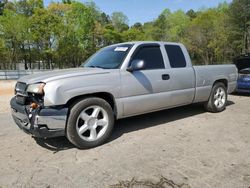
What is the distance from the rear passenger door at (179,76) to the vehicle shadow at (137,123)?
65 centimetres

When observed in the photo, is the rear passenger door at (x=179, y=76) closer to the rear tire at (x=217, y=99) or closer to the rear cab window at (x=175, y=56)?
the rear cab window at (x=175, y=56)

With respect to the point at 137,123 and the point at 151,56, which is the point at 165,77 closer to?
the point at 151,56

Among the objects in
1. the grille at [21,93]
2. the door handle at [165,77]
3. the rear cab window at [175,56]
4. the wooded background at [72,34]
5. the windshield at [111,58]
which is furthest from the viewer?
the wooded background at [72,34]

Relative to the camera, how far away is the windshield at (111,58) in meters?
5.01

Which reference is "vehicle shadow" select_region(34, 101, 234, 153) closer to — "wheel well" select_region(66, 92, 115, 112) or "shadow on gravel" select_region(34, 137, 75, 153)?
"shadow on gravel" select_region(34, 137, 75, 153)

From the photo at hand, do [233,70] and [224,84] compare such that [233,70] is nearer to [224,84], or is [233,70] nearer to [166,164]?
[224,84]

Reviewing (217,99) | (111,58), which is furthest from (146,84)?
(217,99)

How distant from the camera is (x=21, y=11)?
42.2 meters

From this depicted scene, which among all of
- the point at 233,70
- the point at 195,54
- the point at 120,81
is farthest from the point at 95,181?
the point at 195,54

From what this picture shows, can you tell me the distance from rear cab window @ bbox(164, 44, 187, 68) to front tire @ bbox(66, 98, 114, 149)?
1.93 m

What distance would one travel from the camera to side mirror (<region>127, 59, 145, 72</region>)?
15.5 feet

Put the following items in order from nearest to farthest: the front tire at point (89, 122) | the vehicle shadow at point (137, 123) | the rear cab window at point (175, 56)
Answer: the front tire at point (89, 122) → the vehicle shadow at point (137, 123) → the rear cab window at point (175, 56)

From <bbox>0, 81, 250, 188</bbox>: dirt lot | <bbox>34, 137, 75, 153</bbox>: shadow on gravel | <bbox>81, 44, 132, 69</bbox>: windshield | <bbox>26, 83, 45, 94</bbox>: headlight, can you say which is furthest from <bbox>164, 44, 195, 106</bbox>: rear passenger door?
<bbox>26, 83, 45, 94</bbox>: headlight

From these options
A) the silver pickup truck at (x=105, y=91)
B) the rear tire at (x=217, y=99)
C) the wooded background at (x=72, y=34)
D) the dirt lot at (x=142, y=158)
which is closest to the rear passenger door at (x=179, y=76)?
the silver pickup truck at (x=105, y=91)
